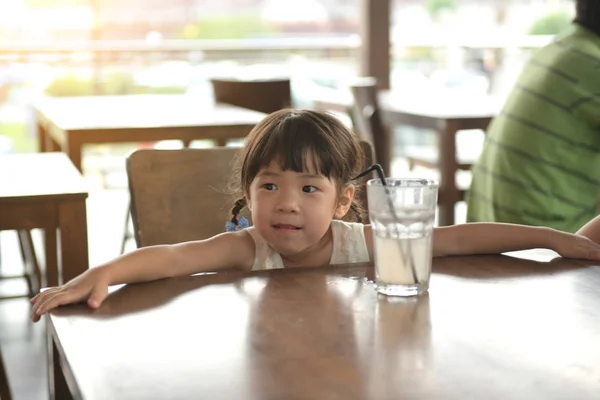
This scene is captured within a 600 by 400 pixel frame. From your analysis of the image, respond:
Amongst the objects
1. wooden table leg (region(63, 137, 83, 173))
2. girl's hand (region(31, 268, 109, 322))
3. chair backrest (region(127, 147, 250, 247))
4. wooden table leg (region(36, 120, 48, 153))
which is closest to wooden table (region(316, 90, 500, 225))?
wooden table leg (region(36, 120, 48, 153))

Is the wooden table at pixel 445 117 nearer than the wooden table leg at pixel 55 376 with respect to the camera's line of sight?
No

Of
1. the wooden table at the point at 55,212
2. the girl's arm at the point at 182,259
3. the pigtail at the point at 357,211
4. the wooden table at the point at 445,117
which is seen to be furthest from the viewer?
the wooden table at the point at 445,117

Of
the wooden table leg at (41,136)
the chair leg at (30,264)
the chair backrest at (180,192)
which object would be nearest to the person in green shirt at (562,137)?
the chair backrest at (180,192)

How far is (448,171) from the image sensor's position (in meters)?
4.11

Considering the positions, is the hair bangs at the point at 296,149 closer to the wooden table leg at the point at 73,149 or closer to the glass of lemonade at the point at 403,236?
the glass of lemonade at the point at 403,236

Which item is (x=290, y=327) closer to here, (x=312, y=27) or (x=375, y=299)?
(x=375, y=299)

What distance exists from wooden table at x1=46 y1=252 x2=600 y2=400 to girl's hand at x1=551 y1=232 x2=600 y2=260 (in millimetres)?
49

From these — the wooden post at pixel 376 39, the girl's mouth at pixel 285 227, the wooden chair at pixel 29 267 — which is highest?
the wooden post at pixel 376 39

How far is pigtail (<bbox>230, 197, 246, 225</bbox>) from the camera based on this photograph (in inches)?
70.2

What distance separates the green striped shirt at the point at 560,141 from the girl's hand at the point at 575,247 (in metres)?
1.18

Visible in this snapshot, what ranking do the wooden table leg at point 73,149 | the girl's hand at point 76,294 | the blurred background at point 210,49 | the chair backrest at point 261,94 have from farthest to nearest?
the blurred background at point 210,49
the chair backrest at point 261,94
the wooden table leg at point 73,149
the girl's hand at point 76,294

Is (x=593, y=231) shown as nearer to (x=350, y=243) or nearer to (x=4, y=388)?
(x=350, y=243)

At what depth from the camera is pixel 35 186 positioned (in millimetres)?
2199

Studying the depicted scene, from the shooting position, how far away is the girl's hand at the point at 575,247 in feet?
4.60
